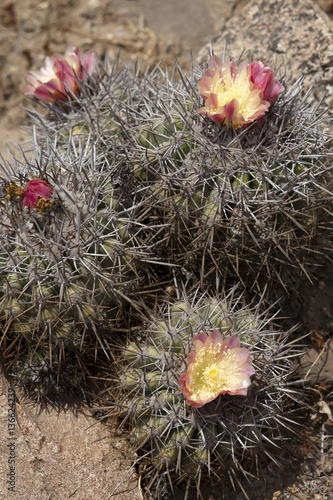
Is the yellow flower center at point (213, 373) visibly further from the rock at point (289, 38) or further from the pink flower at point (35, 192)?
the rock at point (289, 38)

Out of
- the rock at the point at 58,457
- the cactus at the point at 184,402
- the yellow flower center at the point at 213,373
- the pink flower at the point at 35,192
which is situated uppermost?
the pink flower at the point at 35,192

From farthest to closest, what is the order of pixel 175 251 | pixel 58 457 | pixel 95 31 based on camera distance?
pixel 95 31 < pixel 175 251 < pixel 58 457

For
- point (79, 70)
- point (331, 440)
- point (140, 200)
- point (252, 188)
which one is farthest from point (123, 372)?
point (79, 70)

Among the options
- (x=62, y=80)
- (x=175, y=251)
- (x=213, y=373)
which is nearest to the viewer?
(x=213, y=373)

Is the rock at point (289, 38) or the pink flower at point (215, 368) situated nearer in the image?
the pink flower at point (215, 368)

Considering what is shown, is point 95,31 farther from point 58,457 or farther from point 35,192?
point 58,457

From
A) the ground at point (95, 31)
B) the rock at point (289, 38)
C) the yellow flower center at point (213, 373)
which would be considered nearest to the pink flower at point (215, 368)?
the yellow flower center at point (213, 373)

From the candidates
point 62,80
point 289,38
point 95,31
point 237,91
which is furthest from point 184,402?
point 95,31
